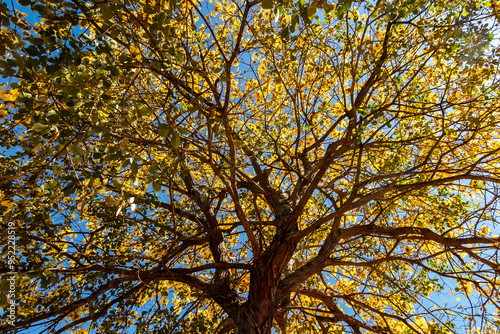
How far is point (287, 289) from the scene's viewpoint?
133 inches

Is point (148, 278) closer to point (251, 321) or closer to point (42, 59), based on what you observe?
point (251, 321)

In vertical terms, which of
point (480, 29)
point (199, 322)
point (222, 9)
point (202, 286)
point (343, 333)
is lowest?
point (343, 333)

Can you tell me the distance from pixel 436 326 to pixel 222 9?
578 cm

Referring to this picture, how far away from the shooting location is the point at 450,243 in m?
2.86

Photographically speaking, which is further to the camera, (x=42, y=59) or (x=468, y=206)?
(x=468, y=206)

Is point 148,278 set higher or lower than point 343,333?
higher

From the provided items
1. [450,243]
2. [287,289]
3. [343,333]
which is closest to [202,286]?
[287,289]

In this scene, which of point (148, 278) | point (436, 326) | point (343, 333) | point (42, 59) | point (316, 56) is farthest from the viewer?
point (316, 56)

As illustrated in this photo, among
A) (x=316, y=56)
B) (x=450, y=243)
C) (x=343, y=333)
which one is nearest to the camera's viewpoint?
(x=450, y=243)

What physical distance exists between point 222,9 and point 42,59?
3688 mm

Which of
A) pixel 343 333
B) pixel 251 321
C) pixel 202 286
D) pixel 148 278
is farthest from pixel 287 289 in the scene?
pixel 148 278

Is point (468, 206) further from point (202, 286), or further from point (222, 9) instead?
point (222, 9)

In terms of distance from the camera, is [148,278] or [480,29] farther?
[148,278]

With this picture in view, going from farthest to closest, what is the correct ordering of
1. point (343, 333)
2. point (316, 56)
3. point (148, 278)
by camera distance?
point (316, 56) < point (343, 333) < point (148, 278)
